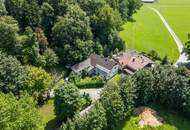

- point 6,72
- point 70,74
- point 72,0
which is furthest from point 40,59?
point 72,0

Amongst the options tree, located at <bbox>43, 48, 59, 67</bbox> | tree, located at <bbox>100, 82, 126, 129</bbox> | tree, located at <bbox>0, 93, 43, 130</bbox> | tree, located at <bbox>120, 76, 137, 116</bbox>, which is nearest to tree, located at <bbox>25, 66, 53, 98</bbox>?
tree, located at <bbox>43, 48, 59, 67</bbox>

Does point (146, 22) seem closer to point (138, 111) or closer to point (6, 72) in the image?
point (138, 111)

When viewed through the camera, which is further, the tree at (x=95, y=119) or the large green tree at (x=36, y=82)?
the large green tree at (x=36, y=82)

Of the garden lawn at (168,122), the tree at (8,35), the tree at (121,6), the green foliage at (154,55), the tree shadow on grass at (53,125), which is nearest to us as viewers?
the garden lawn at (168,122)

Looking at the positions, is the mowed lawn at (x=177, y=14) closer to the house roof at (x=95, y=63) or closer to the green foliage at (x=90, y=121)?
the house roof at (x=95, y=63)

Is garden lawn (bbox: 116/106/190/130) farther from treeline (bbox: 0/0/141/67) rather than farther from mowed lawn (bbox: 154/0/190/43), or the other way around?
mowed lawn (bbox: 154/0/190/43)

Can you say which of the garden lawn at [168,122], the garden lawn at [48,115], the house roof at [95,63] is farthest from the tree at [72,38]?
the garden lawn at [168,122]

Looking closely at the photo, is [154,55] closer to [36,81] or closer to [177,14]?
[36,81]
